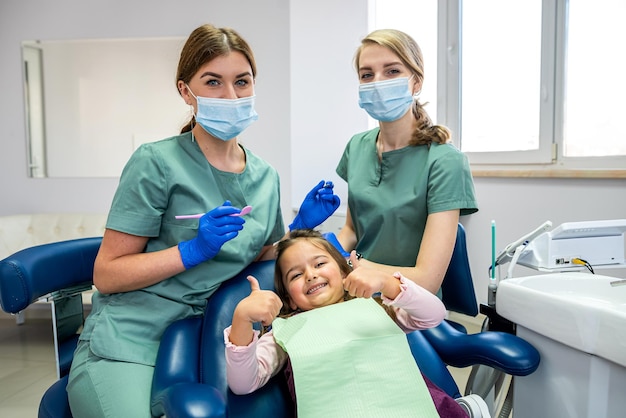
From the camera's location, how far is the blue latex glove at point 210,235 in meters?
1.15

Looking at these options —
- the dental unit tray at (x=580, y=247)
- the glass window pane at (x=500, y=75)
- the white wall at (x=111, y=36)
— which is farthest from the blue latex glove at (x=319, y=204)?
the white wall at (x=111, y=36)

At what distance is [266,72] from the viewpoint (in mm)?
3652

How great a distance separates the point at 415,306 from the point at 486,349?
Answer: 21 centimetres

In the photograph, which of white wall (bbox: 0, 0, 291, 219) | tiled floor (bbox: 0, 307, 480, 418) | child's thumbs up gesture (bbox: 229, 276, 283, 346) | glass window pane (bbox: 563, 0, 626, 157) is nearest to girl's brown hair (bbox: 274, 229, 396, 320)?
child's thumbs up gesture (bbox: 229, 276, 283, 346)

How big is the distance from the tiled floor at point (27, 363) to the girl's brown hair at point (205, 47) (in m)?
1.82

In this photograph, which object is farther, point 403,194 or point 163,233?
point 403,194

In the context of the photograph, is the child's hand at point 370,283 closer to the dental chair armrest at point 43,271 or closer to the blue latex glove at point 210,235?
the blue latex glove at point 210,235

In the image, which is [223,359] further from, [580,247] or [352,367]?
[580,247]

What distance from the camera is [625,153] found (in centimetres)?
240

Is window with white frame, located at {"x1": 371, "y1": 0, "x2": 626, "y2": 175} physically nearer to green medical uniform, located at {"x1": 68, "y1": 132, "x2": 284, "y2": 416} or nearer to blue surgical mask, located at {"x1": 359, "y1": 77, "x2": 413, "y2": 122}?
blue surgical mask, located at {"x1": 359, "y1": 77, "x2": 413, "y2": 122}

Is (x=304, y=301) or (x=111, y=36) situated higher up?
(x=111, y=36)

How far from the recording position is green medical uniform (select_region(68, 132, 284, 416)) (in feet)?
3.88

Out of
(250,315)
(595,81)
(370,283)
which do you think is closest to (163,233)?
(250,315)

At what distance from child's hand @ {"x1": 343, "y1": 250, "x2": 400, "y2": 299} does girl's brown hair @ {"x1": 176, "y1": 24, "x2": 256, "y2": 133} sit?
0.68 metres
